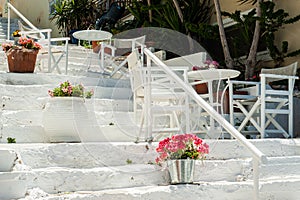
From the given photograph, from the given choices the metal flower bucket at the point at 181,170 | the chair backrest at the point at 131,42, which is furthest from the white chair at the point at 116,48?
the metal flower bucket at the point at 181,170

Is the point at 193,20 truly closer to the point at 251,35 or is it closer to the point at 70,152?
the point at 251,35

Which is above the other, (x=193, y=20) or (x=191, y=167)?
(x=193, y=20)

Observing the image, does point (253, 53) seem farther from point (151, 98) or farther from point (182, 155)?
Answer: point (182, 155)

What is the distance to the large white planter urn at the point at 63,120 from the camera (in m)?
4.26

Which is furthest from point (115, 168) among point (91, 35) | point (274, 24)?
point (274, 24)

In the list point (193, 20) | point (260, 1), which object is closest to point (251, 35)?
point (260, 1)

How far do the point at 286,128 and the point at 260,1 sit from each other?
2.05 meters

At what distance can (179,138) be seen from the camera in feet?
11.8

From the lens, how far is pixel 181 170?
3.54m

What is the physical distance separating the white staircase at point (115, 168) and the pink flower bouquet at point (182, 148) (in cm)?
21

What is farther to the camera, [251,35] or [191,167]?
[251,35]

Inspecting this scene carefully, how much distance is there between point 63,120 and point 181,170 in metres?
1.28

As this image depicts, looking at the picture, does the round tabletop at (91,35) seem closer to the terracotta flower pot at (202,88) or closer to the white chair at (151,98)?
the terracotta flower pot at (202,88)

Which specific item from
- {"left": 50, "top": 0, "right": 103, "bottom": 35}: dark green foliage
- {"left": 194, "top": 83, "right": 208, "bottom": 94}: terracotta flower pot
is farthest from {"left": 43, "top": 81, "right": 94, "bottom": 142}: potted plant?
{"left": 50, "top": 0, "right": 103, "bottom": 35}: dark green foliage
